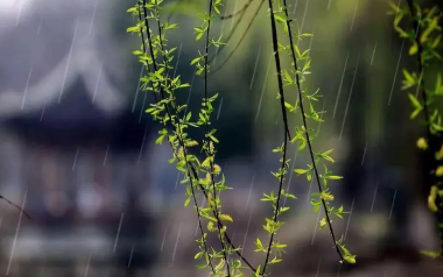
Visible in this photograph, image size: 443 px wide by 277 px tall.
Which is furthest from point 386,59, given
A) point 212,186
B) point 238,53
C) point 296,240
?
point 212,186

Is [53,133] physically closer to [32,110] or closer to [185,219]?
[32,110]

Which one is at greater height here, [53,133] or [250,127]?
[250,127]

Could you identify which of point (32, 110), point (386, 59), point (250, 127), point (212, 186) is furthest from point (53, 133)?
point (212, 186)

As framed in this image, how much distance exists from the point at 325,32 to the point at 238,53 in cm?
63

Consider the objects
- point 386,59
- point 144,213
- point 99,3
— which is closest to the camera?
point 386,59

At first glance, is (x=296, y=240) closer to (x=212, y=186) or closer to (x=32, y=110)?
(x=32, y=110)

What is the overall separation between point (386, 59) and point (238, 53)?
986mm

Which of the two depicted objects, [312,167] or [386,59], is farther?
[386,59]

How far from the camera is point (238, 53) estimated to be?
3436mm

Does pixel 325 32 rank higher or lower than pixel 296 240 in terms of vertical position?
higher

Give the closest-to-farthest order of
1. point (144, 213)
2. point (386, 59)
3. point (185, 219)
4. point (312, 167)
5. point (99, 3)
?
point (312, 167) < point (386, 59) < point (144, 213) < point (185, 219) < point (99, 3)

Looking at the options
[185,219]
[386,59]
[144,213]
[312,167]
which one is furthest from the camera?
[185,219]

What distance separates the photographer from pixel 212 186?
560mm

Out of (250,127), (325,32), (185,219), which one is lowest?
(185,219)
